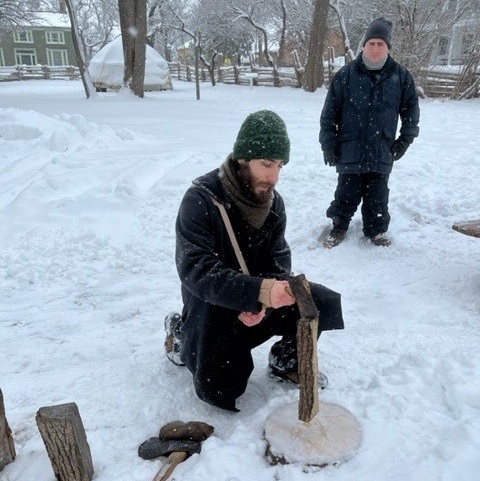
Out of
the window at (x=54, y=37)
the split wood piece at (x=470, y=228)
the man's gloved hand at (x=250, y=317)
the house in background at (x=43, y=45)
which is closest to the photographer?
the man's gloved hand at (x=250, y=317)

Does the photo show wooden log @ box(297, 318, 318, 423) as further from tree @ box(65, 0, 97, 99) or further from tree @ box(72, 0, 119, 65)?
tree @ box(72, 0, 119, 65)

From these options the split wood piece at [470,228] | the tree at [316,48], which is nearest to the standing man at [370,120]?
the split wood piece at [470,228]

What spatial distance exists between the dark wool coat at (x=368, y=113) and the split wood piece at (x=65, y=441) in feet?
10.2

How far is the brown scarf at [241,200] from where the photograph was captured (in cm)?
224

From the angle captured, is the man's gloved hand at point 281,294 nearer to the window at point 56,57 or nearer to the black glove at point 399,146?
the black glove at point 399,146

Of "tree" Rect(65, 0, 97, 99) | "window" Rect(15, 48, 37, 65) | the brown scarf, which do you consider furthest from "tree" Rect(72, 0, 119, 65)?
the brown scarf

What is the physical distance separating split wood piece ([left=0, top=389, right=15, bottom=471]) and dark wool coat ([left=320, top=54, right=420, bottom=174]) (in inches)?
125

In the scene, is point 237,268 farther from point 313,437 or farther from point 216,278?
point 313,437

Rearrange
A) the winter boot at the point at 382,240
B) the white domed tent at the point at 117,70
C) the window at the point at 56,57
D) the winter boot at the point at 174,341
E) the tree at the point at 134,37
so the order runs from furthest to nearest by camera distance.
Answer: the window at the point at 56,57 < the white domed tent at the point at 117,70 < the tree at the point at 134,37 < the winter boot at the point at 382,240 < the winter boot at the point at 174,341

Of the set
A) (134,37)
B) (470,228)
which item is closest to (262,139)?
(470,228)

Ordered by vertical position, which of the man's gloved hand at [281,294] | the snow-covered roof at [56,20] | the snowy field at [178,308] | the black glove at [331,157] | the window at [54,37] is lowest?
the snowy field at [178,308]

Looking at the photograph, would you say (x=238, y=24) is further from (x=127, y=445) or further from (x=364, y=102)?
(x=127, y=445)

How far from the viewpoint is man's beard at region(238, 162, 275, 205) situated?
7.38 feet

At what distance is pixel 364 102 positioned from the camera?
158 inches
